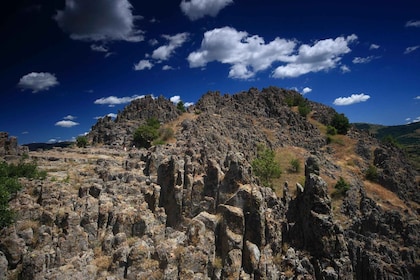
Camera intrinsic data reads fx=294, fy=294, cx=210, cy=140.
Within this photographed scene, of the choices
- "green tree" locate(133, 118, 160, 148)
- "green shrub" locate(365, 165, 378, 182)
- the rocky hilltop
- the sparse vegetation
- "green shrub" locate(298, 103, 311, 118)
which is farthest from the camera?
"green shrub" locate(298, 103, 311, 118)

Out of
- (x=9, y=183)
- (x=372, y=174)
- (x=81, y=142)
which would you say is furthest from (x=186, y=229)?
(x=372, y=174)

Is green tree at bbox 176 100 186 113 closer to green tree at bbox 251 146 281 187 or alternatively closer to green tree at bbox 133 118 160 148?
green tree at bbox 133 118 160 148

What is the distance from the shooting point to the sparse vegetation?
25.5 m

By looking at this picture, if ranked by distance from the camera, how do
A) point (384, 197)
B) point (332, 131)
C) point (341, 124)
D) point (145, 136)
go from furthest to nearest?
point (341, 124) < point (332, 131) < point (145, 136) < point (384, 197)

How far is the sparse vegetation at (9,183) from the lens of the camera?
2555 centimetres

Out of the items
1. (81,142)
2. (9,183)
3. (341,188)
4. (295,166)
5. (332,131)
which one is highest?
(81,142)

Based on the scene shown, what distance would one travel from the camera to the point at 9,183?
3153cm

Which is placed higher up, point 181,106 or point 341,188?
point 181,106

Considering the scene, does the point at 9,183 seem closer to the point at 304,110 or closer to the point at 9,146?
the point at 9,146

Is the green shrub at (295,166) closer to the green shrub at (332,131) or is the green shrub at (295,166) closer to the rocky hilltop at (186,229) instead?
the rocky hilltop at (186,229)

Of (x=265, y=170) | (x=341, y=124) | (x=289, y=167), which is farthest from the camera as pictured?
(x=341, y=124)

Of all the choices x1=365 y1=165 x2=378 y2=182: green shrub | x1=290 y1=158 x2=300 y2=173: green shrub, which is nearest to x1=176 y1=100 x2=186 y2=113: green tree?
x1=290 y1=158 x2=300 y2=173: green shrub

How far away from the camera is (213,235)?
2270cm

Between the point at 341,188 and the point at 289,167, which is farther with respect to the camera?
the point at 289,167
